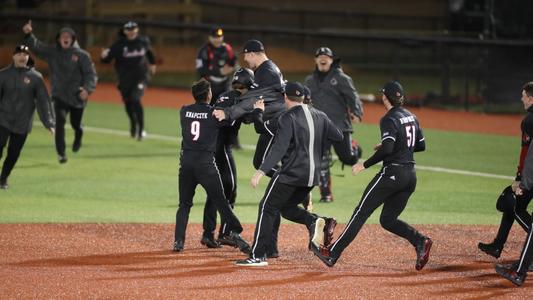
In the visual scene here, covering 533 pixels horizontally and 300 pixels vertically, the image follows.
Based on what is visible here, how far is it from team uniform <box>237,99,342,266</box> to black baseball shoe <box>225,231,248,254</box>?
0.60 metres

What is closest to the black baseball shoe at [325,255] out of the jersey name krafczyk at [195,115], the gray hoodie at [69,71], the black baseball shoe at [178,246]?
the black baseball shoe at [178,246]

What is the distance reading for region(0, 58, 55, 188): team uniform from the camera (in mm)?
15148

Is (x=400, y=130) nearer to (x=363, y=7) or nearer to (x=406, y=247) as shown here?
(x=406, y=247)

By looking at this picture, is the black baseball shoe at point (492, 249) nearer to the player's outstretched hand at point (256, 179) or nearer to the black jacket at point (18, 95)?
the player's outstretched hand at point (256, 179)

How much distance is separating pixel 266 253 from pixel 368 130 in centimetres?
1174

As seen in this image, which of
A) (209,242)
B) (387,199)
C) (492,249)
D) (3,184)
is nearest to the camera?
(387,199)

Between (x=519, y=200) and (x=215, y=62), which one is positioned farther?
(x=215, y=62)

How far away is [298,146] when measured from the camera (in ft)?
34.0

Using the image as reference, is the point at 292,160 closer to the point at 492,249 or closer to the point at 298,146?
the point at 298,146

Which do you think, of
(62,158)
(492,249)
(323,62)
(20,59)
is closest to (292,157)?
(492,249)

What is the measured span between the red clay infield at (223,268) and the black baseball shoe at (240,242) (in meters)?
0.11

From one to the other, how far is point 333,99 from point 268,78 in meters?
3.57

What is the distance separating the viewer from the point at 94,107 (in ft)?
83.5

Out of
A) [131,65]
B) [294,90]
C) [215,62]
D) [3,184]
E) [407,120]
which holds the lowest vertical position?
[3,184]
